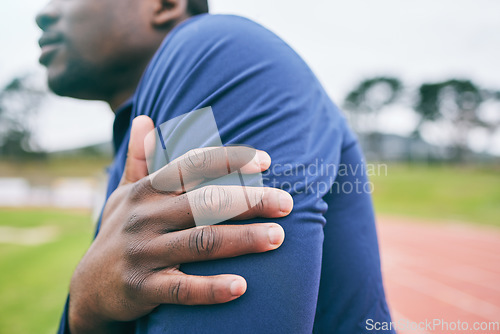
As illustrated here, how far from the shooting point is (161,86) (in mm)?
896

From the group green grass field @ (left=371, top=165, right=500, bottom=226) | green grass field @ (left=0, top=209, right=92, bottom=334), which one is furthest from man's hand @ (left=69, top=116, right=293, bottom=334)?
green grass field @ (left=371, top=165, right=500, bottom=226)

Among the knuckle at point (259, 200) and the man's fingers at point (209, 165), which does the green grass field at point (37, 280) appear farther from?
the knuckle at point (259, 200)

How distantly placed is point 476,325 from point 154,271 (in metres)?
9.25

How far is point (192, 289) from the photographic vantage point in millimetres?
702

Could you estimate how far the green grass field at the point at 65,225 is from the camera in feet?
22.2

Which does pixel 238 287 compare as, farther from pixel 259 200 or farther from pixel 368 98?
pixel 368 98

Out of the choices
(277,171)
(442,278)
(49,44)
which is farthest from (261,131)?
(442,278)

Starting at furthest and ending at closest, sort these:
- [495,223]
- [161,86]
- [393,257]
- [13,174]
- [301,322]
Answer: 1. [13,174]
2. [495,223]
3. [393,257]
4. [161,86]
5. [301,322]

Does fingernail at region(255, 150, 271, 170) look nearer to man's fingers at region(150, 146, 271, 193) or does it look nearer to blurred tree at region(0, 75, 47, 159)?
man's fingers at region(150, 146, 271, 193)

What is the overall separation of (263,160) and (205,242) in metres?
0.23

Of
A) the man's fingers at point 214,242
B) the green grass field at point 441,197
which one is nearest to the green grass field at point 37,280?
the man's fingers at point 214,242

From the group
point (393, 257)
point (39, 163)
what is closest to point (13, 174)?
point (39, 163)

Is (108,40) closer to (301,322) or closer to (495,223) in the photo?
(301,322)

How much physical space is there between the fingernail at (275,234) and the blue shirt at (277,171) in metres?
0.02
